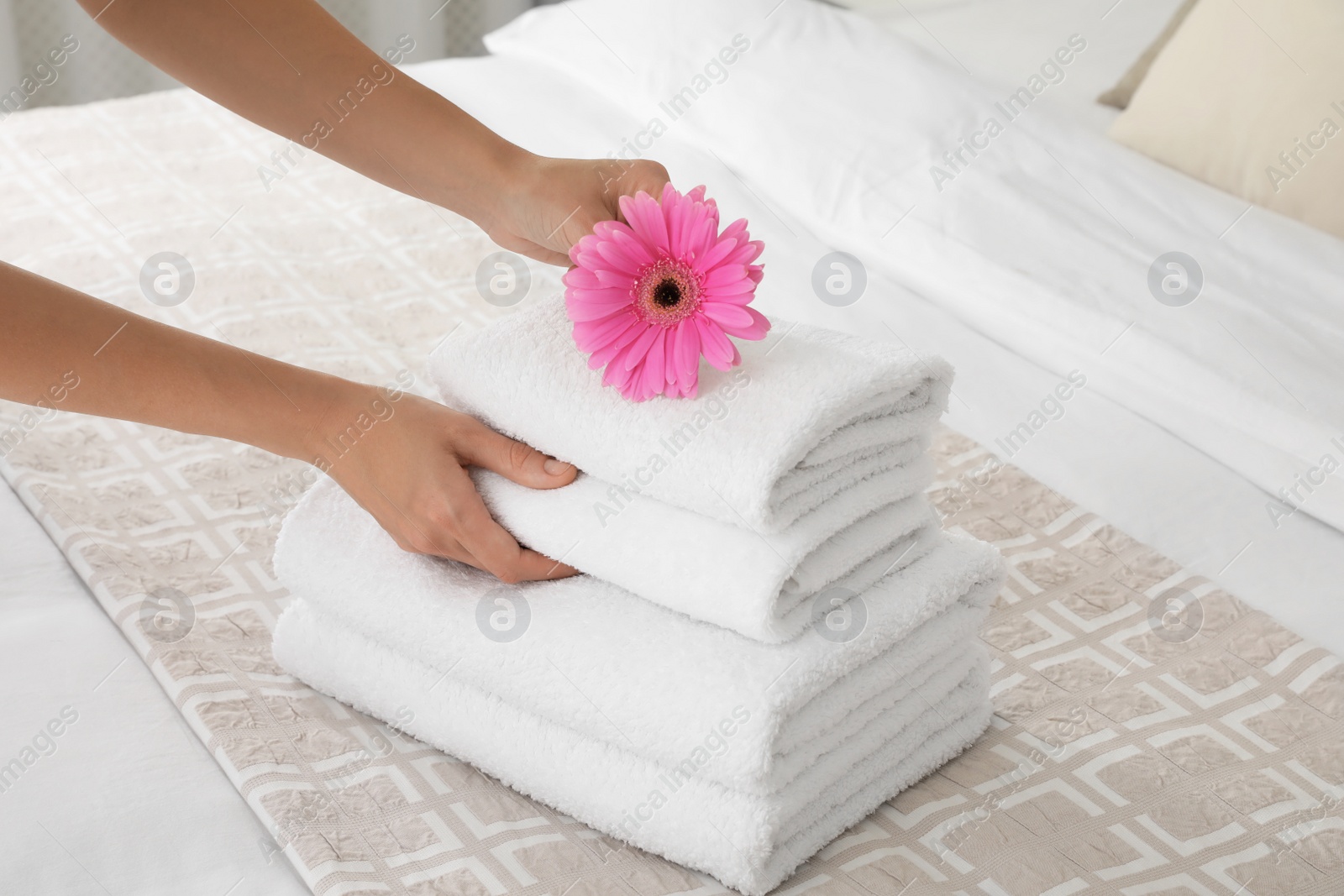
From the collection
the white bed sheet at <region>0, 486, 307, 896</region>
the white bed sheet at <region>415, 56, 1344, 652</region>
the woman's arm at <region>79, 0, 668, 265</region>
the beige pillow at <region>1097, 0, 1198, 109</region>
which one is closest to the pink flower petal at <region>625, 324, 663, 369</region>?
the woman's arm at <region>79, 0, 668, 265</region>

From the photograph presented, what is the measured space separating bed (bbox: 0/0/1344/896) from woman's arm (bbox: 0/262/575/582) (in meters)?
0.18

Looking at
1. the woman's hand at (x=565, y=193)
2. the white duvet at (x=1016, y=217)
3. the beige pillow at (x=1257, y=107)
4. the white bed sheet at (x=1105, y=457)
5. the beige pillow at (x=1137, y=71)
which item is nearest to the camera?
the woman's hand at (x=565, y=193)

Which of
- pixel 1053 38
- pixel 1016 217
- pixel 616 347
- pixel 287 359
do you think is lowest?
pixel 287 359

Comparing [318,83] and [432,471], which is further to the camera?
[318,83]

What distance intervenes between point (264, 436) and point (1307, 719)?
79 cm

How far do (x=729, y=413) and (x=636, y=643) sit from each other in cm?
15

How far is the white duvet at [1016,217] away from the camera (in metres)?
1.23

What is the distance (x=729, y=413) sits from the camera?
0.74 metres

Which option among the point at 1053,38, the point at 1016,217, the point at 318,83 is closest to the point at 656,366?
the point at 318,83

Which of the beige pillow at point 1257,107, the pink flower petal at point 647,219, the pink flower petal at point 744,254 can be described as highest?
the beige pillow at point 1257,107

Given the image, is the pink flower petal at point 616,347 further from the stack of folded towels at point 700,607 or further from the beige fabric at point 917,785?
the beige fabric at point 917,785

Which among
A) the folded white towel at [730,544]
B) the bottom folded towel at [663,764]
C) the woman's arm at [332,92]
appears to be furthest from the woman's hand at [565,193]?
the bottom folded towel at [663,764]

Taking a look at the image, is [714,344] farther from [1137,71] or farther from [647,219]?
[1137,71]

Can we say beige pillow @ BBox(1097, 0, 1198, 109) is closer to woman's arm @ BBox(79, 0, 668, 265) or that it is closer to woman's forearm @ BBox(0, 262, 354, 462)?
woman's arm @ BBox(79, 0, 668, 265)
